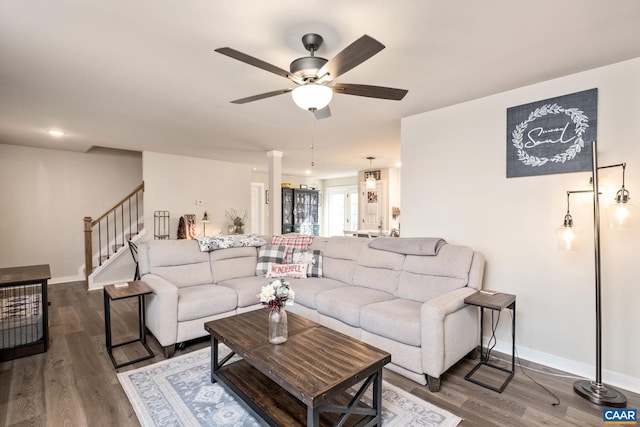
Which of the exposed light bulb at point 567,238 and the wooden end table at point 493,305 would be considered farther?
the exposed light bulb at point 567,238

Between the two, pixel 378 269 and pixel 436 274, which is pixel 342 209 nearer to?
pixel 378 269

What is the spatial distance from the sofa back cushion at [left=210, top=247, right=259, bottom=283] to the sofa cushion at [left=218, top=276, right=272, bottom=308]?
10 cm

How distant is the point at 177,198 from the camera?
6.20 m

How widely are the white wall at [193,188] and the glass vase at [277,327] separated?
15.9 feet

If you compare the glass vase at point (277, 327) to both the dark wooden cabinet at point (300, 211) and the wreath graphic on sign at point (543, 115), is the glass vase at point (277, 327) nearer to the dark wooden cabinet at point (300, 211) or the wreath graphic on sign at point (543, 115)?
the wreath graphic on sign at point (543, 115)

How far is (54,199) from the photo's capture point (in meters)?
5.72

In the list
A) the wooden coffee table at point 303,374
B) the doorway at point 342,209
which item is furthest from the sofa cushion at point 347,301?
the doorway at point 342,209

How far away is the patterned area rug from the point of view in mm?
1956

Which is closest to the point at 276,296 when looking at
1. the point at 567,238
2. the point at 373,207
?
the point at 567,238

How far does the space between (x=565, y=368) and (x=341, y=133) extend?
3620 mm

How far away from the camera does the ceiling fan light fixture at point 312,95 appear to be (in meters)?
1.96

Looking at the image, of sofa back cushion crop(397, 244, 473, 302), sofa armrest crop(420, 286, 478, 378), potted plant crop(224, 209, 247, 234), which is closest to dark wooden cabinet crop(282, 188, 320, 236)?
potted plant crop(224, 209, 247, 234)

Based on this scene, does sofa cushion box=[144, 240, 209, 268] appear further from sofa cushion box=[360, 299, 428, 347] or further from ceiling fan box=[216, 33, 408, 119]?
ceiling fan box=[216, 33, 408, 119]

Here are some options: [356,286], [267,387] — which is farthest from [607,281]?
[267,387]
